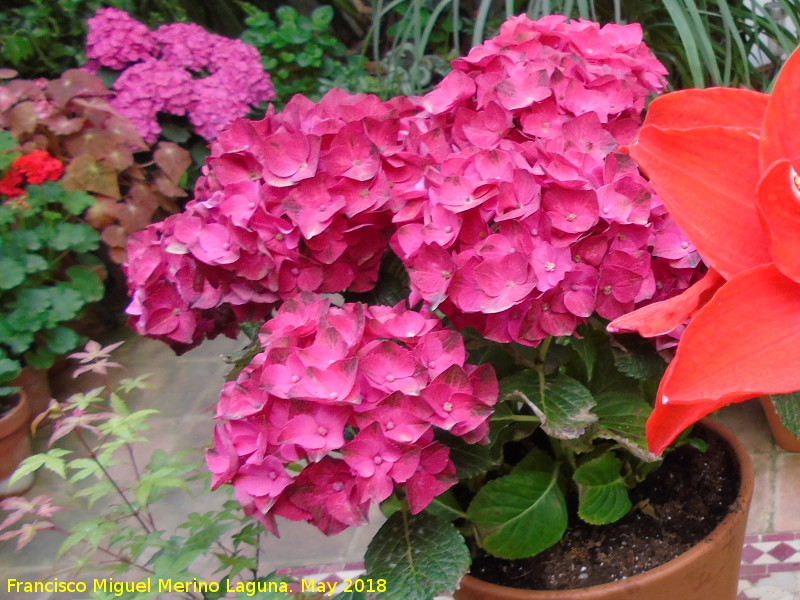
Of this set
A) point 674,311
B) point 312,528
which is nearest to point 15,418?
point 312,528

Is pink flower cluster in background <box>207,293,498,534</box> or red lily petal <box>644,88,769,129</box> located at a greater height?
red lily petal <box>644,88,769,129</box>

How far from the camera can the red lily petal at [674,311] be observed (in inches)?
12.2

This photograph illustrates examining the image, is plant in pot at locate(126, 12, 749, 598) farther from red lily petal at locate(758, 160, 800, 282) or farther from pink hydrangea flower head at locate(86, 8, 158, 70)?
pink hydrangea flower head at locate(86, 8, 158, 70)

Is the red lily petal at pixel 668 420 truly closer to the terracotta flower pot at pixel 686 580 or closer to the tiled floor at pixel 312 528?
the terracotta flower pot at pixel 686 580

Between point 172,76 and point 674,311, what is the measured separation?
2.28 metres

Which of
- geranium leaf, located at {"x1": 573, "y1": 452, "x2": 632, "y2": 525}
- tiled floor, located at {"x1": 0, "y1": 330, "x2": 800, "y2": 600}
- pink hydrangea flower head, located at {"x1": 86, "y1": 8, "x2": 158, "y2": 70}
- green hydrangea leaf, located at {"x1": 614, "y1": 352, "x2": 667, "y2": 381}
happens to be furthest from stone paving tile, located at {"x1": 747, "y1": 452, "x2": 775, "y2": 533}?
pink hydrangea flower head, located at {"x1": 86, "y1": 8, "x2": 158, "y2": 70}

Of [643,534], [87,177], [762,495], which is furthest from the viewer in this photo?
[87,177]

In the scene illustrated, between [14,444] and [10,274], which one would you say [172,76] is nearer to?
[10,274]

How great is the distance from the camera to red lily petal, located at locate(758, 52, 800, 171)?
0.94 ft

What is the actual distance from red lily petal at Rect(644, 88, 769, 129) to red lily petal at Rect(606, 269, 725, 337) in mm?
70

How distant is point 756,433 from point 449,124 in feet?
4.28

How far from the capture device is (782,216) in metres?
0.27

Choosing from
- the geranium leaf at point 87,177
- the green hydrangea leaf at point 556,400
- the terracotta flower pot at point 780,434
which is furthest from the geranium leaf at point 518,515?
the geranium leaf at point 87,177

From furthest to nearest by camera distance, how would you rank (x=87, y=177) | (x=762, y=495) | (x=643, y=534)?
1. (x=87, y=177)
2. (x=762, y=495)
3. (x=643, y=534)
